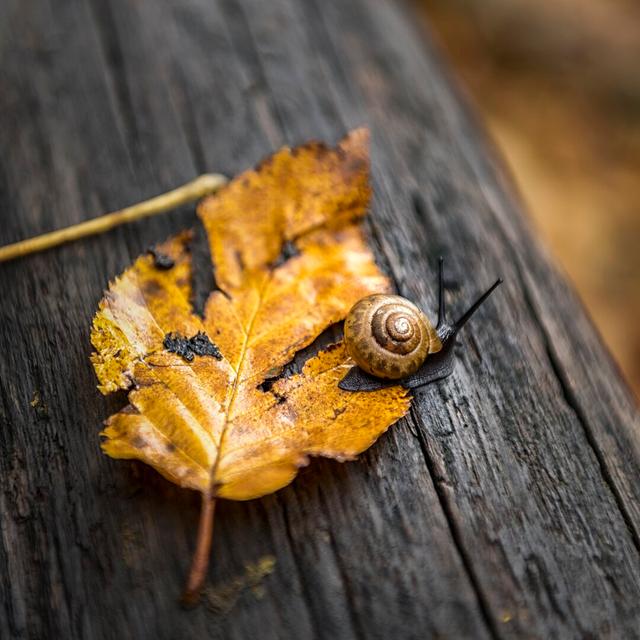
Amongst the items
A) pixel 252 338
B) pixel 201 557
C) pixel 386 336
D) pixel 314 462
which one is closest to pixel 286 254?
→ pixel 252 338

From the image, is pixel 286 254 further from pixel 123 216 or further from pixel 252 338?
pixel 123 216

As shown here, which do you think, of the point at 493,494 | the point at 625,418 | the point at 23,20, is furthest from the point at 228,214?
the point at 23,20

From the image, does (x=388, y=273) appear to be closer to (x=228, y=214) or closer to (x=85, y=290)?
(x=228, y=214)

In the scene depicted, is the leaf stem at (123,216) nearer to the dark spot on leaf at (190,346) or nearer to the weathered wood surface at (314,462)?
the weathered wood surface at (314,462)

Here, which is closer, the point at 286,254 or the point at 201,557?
the point at 201,557

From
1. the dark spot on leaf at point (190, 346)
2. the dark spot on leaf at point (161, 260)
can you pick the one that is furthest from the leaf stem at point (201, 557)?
the dark spot on leaf at point (161, 260)

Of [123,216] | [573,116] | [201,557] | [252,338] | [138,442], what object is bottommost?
[201,557]
